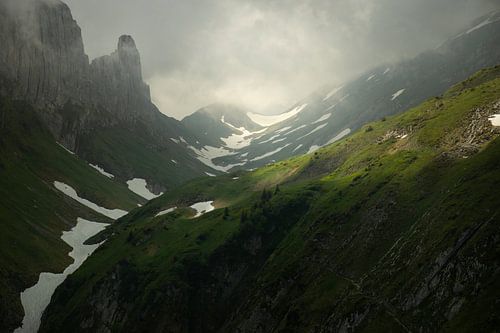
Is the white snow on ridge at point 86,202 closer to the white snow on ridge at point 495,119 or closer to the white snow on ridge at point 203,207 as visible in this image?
the white snow on ridge at point 203,207

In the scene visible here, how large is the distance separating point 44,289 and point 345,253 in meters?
72.2

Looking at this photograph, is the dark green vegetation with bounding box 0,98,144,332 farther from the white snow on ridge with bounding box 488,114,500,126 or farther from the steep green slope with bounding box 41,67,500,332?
the white snow on ridge with bounding box 488,114,500,126

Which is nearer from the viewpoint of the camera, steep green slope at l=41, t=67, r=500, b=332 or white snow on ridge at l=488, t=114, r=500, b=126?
steep green slope at l=41, t=67, r=500, b=332

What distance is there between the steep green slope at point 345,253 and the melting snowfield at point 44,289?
9.32 feet

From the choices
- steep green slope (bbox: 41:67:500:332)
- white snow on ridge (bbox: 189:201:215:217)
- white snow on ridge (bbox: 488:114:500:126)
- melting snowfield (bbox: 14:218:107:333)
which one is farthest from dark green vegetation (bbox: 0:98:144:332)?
white snow on ridge (bbox: 488:114:500:126)

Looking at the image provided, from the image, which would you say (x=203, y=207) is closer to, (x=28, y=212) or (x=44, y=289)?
(x=44, y=289)

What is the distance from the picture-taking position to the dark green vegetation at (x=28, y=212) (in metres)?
99.6

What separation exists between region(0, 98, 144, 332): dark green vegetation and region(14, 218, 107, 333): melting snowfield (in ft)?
5.10

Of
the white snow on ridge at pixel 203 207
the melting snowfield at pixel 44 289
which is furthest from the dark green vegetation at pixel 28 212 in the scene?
A: the white snow on ridge at pixel 203 207

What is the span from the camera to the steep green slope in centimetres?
4569

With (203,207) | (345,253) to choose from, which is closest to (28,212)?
(203,207)

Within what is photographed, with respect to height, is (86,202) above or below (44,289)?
above

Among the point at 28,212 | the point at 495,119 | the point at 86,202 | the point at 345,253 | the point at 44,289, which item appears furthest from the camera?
the point at 86,202

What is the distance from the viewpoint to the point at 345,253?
6438cm
